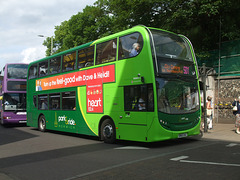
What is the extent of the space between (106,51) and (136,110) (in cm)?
273

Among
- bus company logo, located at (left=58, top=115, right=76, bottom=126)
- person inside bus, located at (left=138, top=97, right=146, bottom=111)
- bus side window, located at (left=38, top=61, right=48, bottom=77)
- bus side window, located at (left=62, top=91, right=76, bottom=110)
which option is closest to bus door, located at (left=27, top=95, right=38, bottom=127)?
bus side window, located at (left=38, top=61, right=48, bottom=77)

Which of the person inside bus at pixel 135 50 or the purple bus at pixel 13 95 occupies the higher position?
the person inside bus at pixel 135 50

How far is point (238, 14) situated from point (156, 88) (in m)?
11.4

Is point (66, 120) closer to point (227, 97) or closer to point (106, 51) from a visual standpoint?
point (106, 51)

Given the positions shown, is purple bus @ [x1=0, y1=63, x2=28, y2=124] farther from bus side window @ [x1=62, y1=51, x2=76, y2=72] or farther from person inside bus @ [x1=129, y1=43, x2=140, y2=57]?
person inside bus @ [x1=129, y1=43, x2=140, y2=57]

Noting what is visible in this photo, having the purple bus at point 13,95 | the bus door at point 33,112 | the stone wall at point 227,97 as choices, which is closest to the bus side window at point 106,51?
the bus door at point 33,112

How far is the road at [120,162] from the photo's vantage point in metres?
5.38

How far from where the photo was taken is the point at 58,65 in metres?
13.0

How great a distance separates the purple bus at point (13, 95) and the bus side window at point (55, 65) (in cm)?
553

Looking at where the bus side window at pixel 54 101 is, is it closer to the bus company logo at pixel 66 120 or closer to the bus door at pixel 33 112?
the bus company logo at pixel 66 120

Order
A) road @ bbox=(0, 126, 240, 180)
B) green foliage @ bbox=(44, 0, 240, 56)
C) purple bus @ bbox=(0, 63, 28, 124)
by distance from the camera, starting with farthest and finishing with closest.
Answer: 1. purple bus @ bbox=(0, 63, 28, 124)
2. green foliage @ bbox=(44, 0, 240, 56)
3. road @ bbox=(0, 126, 240, 180)

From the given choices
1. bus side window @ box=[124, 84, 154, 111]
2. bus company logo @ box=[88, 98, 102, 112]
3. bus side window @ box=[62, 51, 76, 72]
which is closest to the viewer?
bus side window @ box=[124, 84, 154, 111]

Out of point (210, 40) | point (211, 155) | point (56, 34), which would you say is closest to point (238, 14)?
point (210, 40)

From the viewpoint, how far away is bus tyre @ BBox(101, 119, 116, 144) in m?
9.62
